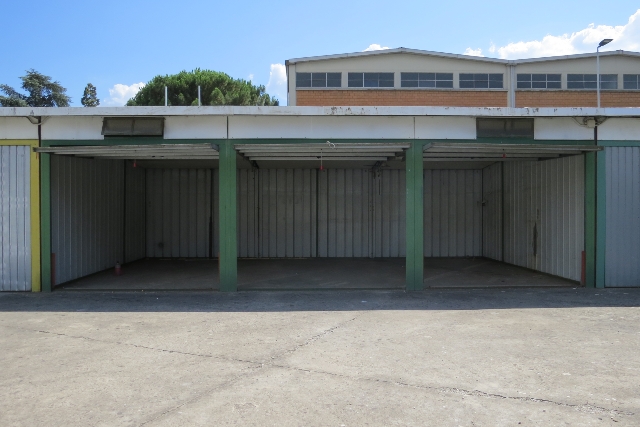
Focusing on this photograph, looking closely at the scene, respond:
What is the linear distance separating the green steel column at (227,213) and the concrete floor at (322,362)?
1.27 meters

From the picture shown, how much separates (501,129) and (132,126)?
Result: 7.75 metres

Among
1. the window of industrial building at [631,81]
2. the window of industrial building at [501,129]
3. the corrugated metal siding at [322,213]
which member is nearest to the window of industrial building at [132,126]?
the window of industrial building at [501,129]

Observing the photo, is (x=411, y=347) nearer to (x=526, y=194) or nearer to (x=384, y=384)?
(x=384, y=384)

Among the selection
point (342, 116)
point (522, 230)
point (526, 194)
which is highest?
point (342, 116)

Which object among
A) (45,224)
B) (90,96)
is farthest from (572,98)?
(90,96)

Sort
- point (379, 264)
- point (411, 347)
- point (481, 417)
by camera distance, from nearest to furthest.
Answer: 1. point (481, 417)
2. point (411, 347)
3. point (379, 264)

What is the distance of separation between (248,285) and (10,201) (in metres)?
5.36

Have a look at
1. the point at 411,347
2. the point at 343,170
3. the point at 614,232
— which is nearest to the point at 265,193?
the point at 343,170

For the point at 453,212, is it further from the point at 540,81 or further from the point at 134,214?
the point at 540,81

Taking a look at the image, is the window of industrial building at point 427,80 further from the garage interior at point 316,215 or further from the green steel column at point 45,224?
the green steel column at point 45,224

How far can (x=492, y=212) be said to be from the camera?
17.2m

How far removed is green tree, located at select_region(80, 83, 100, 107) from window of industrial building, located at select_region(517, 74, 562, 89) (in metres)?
49.4

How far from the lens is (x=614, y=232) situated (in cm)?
1102

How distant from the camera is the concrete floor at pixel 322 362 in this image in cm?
454
